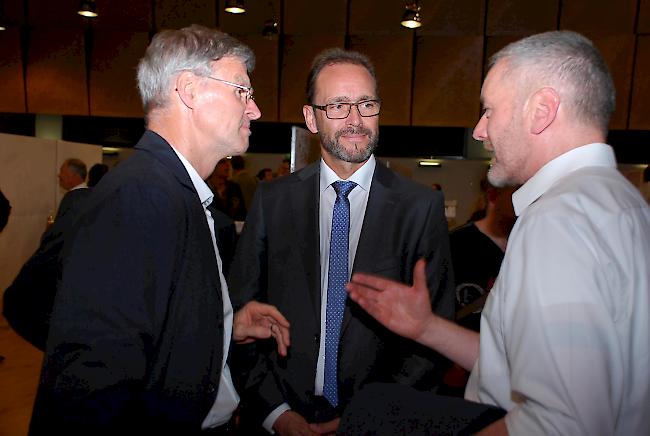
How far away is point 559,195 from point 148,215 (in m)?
0.83

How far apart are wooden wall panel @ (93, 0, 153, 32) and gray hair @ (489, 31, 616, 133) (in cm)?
793

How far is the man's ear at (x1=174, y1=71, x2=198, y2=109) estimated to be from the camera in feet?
4.55

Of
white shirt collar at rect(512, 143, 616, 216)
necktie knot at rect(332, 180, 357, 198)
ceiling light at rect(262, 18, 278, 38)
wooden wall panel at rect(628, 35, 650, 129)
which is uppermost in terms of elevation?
ceiling light at rect(262, 18, 278, 38)

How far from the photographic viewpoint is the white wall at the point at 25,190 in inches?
214

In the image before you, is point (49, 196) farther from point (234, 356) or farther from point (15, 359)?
point (234, 356)

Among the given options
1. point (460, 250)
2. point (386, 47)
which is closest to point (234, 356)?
point (460, 250)

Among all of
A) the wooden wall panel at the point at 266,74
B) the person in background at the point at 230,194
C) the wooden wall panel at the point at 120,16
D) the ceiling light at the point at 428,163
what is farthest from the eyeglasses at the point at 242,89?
the wooden wall panel at the point at 120,16

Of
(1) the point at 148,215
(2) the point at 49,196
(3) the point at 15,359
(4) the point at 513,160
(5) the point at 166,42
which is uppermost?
(5) the point at 166,42

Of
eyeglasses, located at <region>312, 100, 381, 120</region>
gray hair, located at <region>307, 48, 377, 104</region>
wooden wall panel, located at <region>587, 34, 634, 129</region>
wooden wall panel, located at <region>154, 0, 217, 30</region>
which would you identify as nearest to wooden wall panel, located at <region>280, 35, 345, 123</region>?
wooden wall panel, located at <region>154, 0, 217, 30</region>

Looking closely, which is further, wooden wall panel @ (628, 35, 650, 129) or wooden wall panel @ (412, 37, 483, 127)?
wooden wall panel @ (412, 37, 483, 127)

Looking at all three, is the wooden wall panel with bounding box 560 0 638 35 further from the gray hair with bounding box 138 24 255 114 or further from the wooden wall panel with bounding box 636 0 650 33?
the gray hair with bounding box 138 24 255 114

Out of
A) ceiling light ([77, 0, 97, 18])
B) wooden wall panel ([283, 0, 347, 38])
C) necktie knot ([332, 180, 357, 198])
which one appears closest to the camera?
necktie knot ([332, 180, 357, 198])

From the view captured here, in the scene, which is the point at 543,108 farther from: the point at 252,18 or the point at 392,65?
the point at 252,18

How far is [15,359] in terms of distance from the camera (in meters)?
4.32
